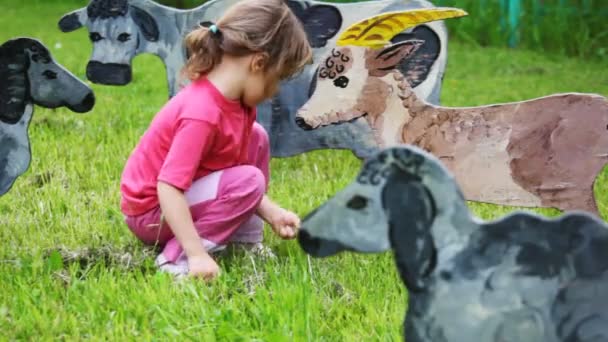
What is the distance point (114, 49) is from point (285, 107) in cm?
66

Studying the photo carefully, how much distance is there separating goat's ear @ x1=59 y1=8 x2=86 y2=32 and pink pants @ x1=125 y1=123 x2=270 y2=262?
106 cm

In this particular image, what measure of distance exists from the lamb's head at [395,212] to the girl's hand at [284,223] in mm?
1106

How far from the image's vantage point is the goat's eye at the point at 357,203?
150 cm

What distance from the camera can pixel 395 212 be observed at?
1499 mm

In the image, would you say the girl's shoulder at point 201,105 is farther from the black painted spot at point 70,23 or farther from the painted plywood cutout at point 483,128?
the black painted spot at point 70,23

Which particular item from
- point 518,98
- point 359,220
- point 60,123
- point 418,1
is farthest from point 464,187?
point 518,98

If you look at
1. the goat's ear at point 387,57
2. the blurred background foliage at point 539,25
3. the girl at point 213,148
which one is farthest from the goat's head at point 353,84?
the blurred background foliage at point 539,25

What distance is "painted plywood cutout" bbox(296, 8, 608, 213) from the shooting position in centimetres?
262

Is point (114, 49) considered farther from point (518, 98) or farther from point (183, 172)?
point (518, 98)

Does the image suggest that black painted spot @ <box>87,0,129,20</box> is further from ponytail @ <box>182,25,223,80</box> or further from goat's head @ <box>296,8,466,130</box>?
ponytail @ <box>182,25,223,80</box>

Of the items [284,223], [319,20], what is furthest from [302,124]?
[284,223]

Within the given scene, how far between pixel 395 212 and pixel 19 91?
1.46 meters

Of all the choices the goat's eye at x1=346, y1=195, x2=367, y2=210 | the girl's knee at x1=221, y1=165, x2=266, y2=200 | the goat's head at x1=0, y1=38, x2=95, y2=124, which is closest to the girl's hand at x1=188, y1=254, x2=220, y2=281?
the girl's knee at x1=221, y1=165, x2=266, y2=200

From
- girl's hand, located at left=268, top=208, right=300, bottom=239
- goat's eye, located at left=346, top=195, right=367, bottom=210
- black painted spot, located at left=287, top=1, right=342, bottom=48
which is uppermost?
black painted spot, located at left=287, top=1, right=342, bottom=48
